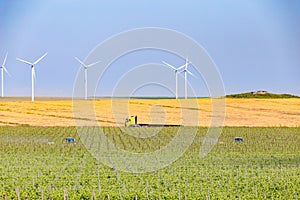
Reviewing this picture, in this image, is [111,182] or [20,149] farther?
[20,149]

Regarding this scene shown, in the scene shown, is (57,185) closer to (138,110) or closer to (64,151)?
(64,151)

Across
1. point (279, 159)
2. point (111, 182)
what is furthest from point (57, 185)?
point (279, 159)

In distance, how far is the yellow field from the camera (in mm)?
63875

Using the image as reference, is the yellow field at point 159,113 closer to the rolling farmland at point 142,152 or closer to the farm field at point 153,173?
the rolling farmland at point 142,152

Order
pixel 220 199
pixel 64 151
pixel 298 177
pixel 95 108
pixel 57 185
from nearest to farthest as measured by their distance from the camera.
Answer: pixel 220 199 → pixel 57 185 → pixel 298 177 → pixel 64 151 → pixel 95 108

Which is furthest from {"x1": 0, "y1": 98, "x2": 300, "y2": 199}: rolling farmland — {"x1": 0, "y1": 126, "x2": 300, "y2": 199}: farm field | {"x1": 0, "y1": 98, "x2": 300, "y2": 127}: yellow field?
{"x1": 0, "y1": 98, "x2": 300, "y2": 127}: yellow field

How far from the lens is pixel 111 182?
22688mm

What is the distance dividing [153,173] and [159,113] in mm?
48433

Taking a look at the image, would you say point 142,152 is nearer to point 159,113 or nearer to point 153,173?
point 153,173

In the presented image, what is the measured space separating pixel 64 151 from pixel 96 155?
3.37 m

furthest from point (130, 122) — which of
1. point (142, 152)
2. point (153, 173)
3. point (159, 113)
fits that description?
point (153, 173)

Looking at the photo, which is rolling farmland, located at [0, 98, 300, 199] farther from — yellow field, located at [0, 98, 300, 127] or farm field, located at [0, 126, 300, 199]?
yellow field, located at [0, 98, 300, 127]

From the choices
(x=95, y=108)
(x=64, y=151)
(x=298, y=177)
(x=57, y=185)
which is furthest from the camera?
(x=95, y=108)

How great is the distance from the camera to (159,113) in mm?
74250
